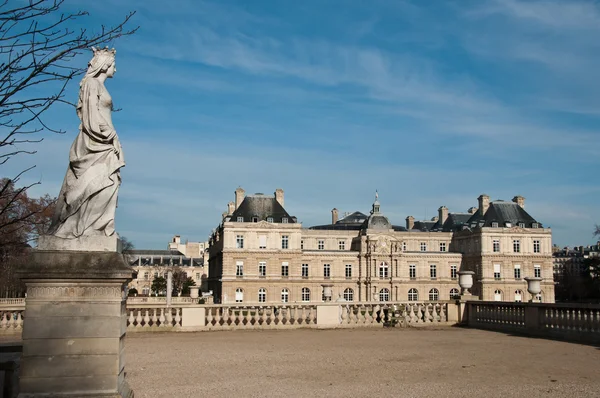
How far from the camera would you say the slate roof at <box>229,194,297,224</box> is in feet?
226

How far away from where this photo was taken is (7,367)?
20.2 feet

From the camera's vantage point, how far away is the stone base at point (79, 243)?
6164mm

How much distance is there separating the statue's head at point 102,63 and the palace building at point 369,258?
2352 inches

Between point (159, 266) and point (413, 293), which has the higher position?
point (159, 266)

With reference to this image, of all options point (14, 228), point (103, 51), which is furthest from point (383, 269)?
point (103, 51)

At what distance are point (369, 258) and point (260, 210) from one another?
43.8 feet

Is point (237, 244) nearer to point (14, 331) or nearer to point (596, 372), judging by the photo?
point (14, 331)

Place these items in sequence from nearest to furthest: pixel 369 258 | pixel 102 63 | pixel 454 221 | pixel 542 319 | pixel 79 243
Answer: pixel 79 243 → pixel 102 63 → pixel 542 319 → pixel 369 258 → pixel 454 221

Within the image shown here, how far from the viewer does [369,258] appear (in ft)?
234

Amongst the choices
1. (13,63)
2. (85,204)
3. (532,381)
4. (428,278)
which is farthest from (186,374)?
(428,278)

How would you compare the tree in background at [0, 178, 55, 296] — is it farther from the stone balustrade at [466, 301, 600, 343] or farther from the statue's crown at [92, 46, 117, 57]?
the stone balustrade at [466, 301, 600, 343]

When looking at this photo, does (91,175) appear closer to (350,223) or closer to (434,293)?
(434,293)

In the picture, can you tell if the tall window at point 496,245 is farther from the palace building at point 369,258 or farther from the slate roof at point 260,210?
the slate roof at point 260,210

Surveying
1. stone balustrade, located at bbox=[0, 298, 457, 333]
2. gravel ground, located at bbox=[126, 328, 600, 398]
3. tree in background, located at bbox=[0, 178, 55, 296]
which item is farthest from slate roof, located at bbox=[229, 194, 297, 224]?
gravel ground, located at bbox=[126, 328, 600, 398]
